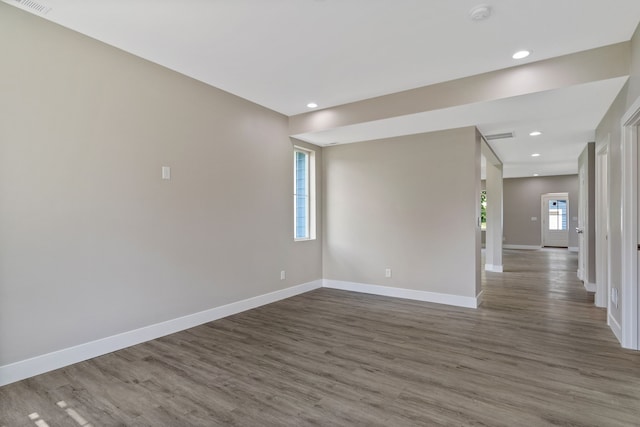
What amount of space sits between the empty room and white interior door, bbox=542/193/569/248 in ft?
25.6

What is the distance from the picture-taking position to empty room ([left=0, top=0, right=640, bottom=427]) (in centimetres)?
233

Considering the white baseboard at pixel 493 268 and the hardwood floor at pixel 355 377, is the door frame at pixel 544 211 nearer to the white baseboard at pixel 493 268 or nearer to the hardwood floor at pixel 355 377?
the white baseboard at pixel 493 268

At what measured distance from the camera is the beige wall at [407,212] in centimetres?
450

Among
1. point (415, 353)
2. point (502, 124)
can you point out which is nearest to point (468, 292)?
point (415, 353)

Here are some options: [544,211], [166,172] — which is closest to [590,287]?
[166,172]

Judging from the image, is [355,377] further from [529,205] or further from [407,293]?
[529,205]

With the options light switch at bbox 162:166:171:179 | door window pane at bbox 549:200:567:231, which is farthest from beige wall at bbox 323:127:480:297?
door window pane at bbox 549:200:567:231

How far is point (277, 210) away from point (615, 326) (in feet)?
13.9

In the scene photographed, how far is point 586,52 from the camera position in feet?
9.70

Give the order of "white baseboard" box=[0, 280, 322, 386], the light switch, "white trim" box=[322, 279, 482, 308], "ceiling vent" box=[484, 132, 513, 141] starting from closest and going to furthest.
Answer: "white baseboard" box=[0, 280, 322, 386] < the light switch < "white trim" box=[322, 279, 482, 308] < "ceiling vent" box=[484, 132, 513, 141]

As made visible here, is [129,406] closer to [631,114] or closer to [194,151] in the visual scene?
[194,151]

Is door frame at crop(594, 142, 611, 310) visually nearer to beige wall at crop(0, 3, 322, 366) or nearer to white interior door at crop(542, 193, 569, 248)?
beige wall at crop(0, 3, 322, 366)

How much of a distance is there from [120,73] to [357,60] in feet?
7.47

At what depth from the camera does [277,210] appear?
486cm
